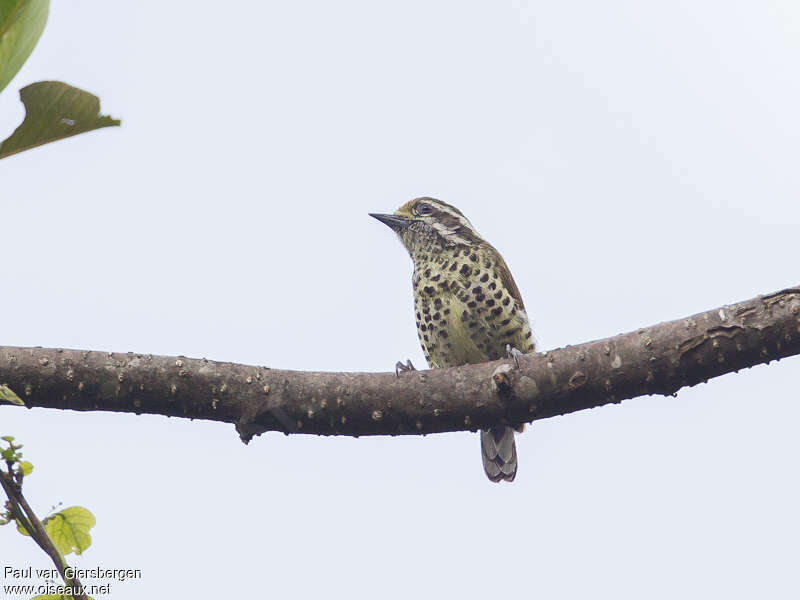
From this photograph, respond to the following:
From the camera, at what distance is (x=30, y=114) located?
2518 millimetres

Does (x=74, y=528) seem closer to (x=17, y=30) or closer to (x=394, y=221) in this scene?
(x=17, y=30)

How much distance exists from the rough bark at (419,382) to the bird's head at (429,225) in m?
3.57

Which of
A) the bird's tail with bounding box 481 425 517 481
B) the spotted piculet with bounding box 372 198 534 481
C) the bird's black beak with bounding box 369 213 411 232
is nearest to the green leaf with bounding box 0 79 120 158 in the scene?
the spotted piculet with bounding box 372 198 534 481

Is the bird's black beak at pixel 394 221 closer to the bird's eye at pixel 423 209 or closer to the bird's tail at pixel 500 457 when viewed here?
the bird's eye at pixel 423 209

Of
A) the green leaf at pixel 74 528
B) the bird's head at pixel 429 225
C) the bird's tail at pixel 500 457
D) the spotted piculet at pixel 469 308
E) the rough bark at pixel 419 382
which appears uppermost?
the bird's head at pixel 429 225

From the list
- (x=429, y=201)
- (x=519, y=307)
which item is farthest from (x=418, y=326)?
(x=429, y=201)

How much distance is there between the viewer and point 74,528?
2629 millimetres

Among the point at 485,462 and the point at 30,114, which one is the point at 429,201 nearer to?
the point at 485,462

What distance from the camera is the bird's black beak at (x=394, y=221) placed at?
8.26 meters

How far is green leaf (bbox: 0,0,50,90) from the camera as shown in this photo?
221 cm

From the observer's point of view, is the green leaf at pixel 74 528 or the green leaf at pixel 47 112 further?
the green leaf at pixel 74 528

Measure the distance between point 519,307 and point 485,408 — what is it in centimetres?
312

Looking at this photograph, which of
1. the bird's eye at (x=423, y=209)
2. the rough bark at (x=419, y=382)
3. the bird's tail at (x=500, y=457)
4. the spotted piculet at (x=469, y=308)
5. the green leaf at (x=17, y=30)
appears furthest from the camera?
the bird's eye at (x=423, y=209)

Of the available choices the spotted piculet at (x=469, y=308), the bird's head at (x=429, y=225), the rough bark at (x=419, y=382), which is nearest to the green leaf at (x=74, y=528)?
the rough bark at (x=419, y=382)
